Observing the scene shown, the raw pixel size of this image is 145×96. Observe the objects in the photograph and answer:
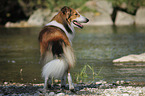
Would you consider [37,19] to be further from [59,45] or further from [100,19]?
[59,45]

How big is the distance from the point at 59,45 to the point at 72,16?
2.87 feet

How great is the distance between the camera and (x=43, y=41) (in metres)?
8.08

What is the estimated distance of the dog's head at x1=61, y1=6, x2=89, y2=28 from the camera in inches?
323

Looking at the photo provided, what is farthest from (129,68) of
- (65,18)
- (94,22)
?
(94,22)

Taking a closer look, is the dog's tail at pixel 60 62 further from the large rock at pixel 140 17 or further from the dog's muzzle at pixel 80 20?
the large rock at pixel 140 17

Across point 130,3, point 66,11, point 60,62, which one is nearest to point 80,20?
point 66,11

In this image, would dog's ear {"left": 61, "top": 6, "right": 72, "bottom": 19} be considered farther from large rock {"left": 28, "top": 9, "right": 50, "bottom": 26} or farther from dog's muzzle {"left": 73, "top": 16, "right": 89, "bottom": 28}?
large rock {"left": 28, "top": 9, "right": 50, "bottom": 26}

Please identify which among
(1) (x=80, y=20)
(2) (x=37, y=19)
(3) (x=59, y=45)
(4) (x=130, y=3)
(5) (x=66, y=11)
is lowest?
(3) (x=59, y=45)

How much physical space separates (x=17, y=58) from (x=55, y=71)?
30.0ft

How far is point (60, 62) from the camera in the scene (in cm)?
771

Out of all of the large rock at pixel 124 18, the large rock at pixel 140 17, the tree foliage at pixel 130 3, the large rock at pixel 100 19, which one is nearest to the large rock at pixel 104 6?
the tree foliage at pixel 130 3

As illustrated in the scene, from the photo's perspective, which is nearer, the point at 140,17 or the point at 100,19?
the point at 140,17

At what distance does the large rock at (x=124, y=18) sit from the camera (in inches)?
1795

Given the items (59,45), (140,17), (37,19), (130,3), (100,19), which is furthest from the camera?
(37,19)
